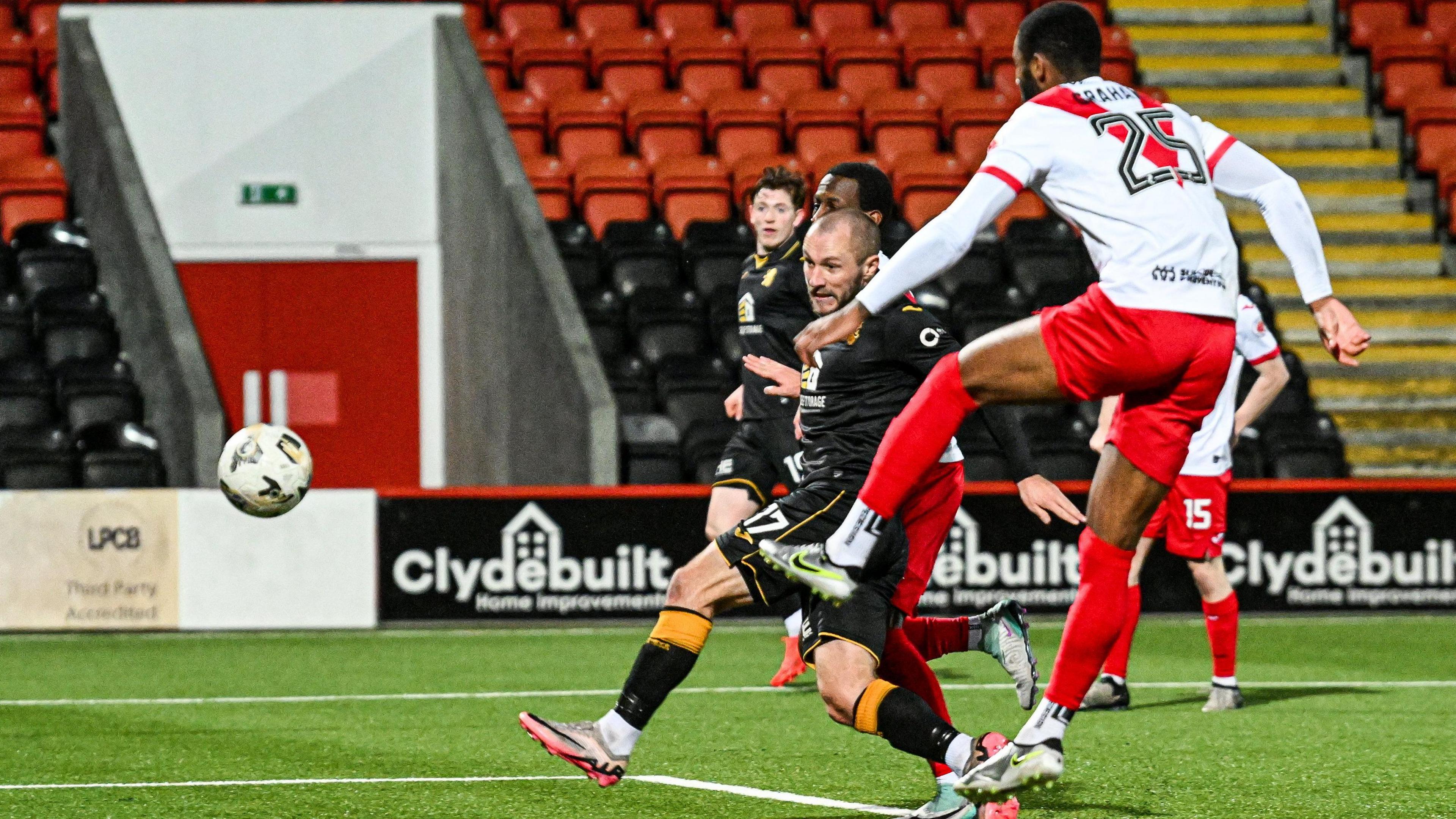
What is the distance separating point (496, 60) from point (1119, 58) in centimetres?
575

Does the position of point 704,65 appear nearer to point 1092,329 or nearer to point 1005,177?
point 1005,177

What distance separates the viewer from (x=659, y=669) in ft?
17.4

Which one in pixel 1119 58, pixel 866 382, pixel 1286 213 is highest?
pixel 1119 58

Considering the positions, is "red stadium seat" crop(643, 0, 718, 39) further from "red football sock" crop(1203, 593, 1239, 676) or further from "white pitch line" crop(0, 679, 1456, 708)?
"red football sock" crop(1203, 593, 1239, 676)

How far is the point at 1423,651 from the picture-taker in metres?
10.7

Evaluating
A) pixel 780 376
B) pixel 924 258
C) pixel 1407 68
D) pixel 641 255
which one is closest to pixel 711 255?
pixel 641 255

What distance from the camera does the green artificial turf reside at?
19.0 feet

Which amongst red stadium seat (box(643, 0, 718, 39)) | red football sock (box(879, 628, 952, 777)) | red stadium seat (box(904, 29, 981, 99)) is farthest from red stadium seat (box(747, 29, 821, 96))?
red football sock (box(879, 628, 952, 777))

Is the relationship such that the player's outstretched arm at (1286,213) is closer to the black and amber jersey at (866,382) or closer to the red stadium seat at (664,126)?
the black and amber jersey at (866,382)

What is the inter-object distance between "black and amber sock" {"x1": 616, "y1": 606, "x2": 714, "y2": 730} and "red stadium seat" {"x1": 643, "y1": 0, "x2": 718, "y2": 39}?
13.6m

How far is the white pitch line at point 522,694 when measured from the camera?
866 cm

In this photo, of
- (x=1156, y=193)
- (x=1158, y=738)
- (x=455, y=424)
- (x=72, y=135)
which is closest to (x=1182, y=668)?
(x=1158, y=738)

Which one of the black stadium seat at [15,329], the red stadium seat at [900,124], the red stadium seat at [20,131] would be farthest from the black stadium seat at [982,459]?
the red stadium seat at [20,131]

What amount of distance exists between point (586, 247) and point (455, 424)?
2.06 meters
